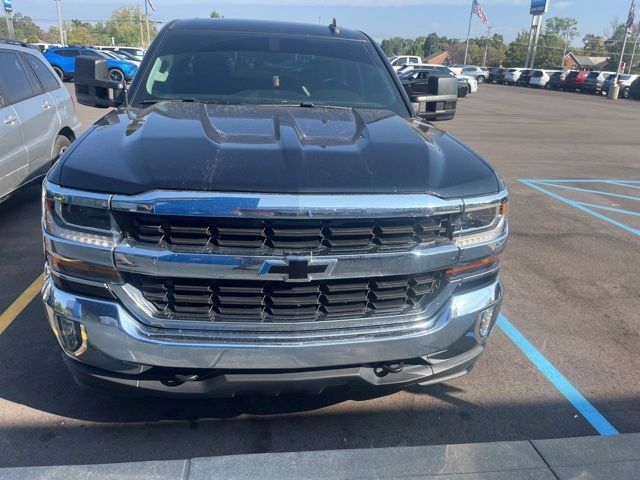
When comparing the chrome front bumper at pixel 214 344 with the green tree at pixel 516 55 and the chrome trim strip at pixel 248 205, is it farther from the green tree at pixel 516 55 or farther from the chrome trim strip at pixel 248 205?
the green tree at pixel 516 55

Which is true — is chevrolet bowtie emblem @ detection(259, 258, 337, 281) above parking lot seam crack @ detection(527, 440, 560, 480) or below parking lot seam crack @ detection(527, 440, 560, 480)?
above

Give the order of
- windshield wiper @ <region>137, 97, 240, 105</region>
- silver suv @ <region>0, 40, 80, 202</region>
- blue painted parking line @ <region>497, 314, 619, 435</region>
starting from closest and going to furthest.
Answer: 1. blue painted parking line @ <region>497, 314, 619, 435</region>
2. windshield wiper @ <region>137, 97, 240, 105</region>
3. silver suv @ <region>0, 40, 80, 202</region>

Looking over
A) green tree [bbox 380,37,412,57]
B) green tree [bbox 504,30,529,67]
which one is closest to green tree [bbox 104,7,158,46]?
green tree [bbox 380,37,412,57]

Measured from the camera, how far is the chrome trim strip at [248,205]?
216cm

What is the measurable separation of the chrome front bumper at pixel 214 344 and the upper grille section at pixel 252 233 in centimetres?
34

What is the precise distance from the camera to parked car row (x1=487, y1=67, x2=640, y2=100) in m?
37.1

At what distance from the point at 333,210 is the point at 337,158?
1.10ft

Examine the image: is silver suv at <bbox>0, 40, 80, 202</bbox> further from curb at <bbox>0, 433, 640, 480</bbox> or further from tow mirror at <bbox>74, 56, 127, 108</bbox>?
curb at <bbox>0, 433, 640, 480</bbox>

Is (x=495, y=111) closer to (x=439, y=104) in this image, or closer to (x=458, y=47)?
(x=439, y=104)

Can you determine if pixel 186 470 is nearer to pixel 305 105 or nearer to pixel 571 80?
pixel 305 105

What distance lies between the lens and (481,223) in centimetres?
257

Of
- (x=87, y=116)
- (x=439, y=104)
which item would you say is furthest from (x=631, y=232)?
(x=87, y=116)

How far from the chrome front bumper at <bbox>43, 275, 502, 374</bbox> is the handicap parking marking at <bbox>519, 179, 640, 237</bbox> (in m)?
5.29

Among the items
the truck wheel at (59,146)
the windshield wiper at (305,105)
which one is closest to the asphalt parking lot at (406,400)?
the truck wheel at (59,146)
